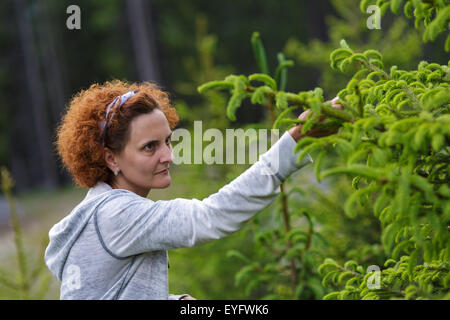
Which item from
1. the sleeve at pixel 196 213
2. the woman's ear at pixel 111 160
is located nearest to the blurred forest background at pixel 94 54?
the woman's ear at pixel 111 160

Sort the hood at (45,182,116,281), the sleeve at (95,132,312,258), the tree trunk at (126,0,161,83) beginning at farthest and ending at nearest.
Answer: the tree trunk at (126,0,161,83) → the hood at (45,182,116,281) → the sleeve at (95,132,312,258)

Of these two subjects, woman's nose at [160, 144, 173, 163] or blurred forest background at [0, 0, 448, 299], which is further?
blurred forest background at [0, 0, 448, 299]

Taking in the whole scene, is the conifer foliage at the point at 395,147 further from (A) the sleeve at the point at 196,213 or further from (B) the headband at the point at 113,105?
(B) the headband at the point at 113,105

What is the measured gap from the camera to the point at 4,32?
30.5 m

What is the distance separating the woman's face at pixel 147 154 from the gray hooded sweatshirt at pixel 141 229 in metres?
0.12

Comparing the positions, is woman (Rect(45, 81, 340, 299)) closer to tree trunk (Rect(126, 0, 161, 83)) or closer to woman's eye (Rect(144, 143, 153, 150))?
woman's eye (Rect(144, 143, 153, 150))

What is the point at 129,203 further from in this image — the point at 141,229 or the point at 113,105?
the point at 113,105

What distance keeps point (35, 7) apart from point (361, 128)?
30743 millimetres

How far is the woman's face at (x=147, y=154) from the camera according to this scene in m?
2.12

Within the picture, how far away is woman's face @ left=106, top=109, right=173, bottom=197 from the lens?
212 centimetres

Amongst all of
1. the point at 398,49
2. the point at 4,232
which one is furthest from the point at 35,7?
the point at 398,49

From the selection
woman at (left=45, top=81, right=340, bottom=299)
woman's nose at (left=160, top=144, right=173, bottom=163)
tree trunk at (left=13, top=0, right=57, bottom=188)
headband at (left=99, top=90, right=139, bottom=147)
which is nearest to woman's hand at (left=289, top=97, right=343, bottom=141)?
woman at (left=45, top=81, right=340, bottom=299)

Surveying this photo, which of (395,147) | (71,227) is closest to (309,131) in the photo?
(395,147)
